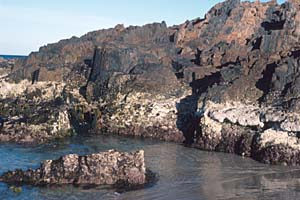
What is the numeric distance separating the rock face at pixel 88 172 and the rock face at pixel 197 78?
9.68m

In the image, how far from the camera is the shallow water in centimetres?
2389

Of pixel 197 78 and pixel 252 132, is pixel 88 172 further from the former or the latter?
pixel 197 78

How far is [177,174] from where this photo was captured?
1094 inches

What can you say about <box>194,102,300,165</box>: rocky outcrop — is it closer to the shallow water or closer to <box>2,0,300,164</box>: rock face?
<box>2,0,300,164</box>: rock face

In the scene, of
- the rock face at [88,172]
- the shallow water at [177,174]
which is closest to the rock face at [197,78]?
the shallow water at [177,174]

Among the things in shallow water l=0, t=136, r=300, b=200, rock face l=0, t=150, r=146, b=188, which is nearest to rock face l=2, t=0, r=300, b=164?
shallow water l=0, t=136, r=300, b=200

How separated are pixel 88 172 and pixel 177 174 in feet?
16.4

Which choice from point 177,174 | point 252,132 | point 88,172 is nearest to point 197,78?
point 252,132

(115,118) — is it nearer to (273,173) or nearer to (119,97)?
(119,97)

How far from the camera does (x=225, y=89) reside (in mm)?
37312

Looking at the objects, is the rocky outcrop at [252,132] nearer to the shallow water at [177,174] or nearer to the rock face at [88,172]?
the shallow water at [177,174]

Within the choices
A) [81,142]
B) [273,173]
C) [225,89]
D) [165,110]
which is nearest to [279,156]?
[273,173]

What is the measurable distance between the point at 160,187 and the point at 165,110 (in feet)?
48.6

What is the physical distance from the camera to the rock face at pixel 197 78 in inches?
1348
